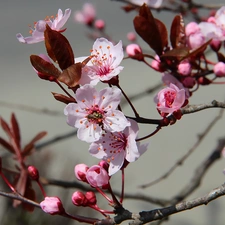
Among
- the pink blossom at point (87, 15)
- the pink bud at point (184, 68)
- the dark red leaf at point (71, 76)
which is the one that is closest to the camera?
the dark red leaf at point (71, 76)

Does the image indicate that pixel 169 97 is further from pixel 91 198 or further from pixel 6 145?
pixel 6 145

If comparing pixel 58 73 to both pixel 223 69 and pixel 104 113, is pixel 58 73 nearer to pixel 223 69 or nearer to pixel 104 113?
pixel 104 113

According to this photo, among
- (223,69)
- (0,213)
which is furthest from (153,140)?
(223,69)

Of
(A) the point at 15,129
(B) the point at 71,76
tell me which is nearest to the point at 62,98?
(B) the point at 71,76

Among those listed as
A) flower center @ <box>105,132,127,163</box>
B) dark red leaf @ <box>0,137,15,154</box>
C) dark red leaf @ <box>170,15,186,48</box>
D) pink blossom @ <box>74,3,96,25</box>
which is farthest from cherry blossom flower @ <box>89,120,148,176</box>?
pink blossom @ <box>74,3,96,25</box>

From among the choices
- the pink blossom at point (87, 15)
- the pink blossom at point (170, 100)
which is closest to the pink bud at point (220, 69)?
the pink blossom at point (170, 100)

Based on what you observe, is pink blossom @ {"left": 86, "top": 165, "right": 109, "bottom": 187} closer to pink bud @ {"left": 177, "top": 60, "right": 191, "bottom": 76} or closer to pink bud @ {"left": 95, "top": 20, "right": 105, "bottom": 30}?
pink bud @ {"left": 177, "top": 60, "right": 191, "bottom": 76}

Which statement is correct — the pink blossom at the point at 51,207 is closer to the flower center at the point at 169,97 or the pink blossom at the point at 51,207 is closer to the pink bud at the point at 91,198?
the pink bud at the point at 91,198

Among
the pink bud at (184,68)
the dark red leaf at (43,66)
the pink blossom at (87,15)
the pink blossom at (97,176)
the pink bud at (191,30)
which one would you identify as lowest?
the pink blossom at (97,176)
